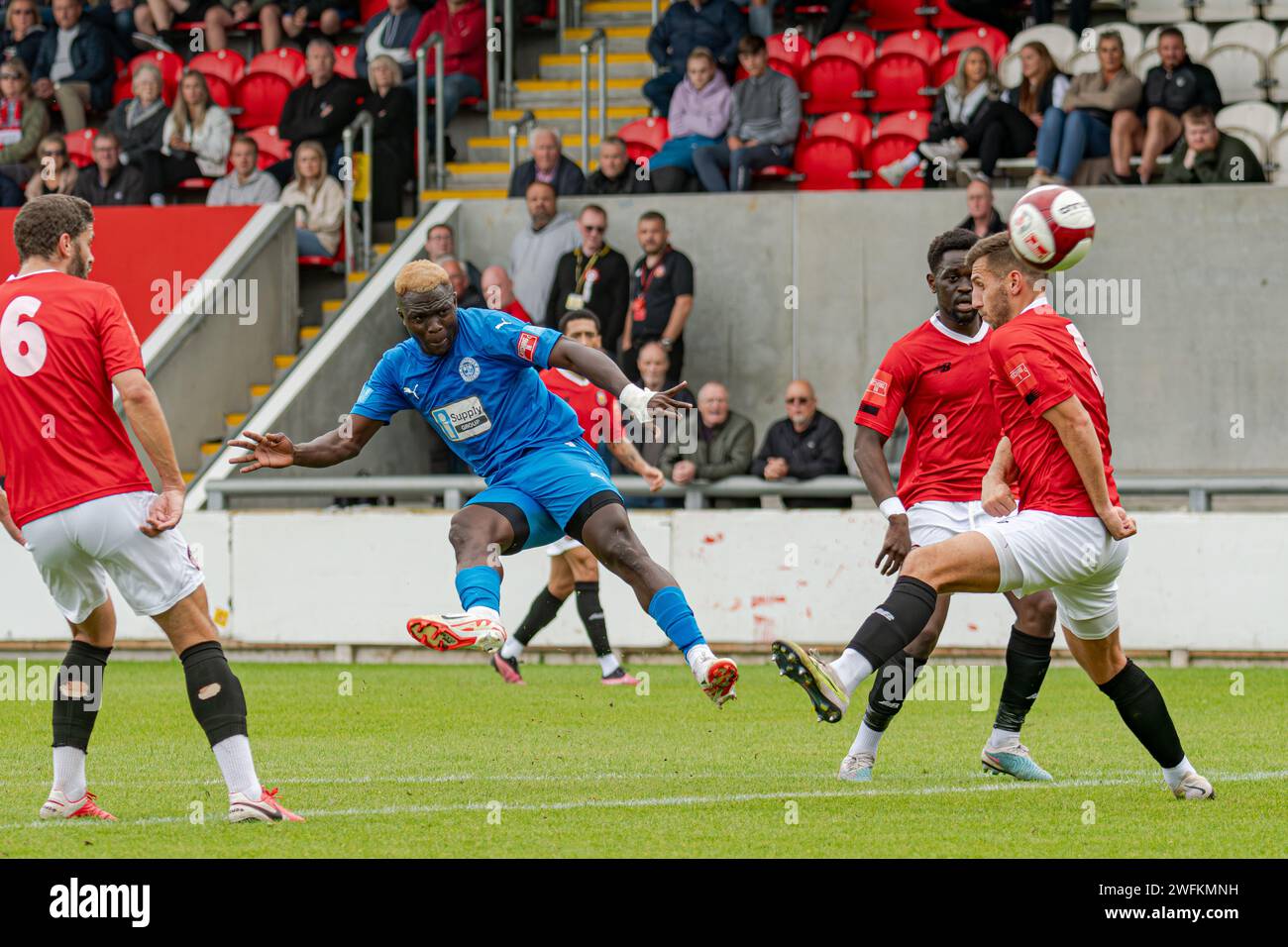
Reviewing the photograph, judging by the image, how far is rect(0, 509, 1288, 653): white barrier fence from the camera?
13.4 metres

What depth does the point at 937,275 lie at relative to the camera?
859 cm

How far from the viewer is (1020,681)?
830 centimetres

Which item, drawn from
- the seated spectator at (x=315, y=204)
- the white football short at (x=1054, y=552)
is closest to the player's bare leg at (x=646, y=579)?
the white football short at (x=1054, y=552)

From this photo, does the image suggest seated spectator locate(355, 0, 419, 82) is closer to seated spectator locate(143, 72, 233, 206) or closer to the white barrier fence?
seated spectator locate(143, 72, 233, 206)

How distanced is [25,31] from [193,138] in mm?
3678

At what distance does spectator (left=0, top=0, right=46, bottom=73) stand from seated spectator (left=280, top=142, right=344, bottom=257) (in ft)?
16.1

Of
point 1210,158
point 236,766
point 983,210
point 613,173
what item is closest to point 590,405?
point 983,210

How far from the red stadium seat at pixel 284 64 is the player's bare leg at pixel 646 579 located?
13302 mm

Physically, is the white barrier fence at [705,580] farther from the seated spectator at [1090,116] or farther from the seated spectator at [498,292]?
the seated spectator at [1090,116]

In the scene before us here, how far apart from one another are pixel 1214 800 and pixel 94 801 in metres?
4.27

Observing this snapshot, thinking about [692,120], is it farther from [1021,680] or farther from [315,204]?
[1021,680]

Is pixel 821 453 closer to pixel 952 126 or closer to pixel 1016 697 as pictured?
pixel 952 126
